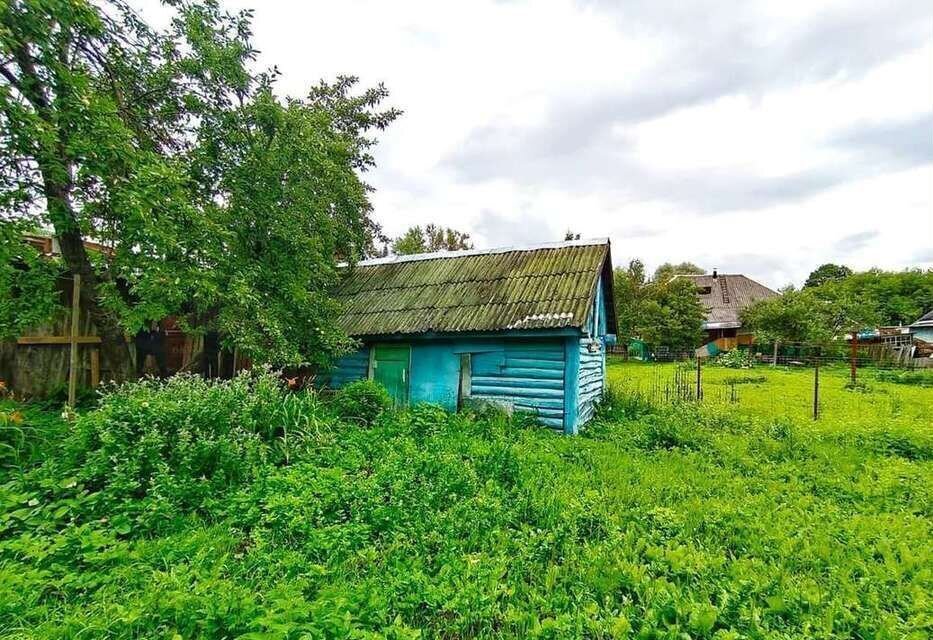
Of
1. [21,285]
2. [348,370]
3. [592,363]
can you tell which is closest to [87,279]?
[21,285]

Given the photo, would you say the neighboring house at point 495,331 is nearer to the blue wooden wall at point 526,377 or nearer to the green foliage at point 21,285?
the blue wooden wall at point 526,377

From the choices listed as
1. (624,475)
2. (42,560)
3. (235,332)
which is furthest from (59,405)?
(624,475)

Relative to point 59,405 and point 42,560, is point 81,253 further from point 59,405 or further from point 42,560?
point 42,560

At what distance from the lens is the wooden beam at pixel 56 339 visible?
22.0 ft

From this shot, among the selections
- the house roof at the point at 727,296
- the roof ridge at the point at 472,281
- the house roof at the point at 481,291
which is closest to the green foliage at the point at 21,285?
the house roof at the point at 481,291

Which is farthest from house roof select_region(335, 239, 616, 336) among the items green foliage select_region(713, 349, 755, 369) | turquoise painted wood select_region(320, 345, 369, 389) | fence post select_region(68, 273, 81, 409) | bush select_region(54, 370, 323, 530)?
green foliage select_region(713, 349, 755, 369)

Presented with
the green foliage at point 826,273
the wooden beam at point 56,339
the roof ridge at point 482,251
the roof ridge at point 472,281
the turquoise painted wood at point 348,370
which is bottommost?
the turquoise painted wood at point 348,370

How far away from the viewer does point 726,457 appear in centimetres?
639

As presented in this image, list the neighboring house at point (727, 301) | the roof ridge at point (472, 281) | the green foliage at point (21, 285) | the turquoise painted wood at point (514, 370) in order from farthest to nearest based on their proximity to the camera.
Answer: the neighboring house at point (727, 301) → the roof ridge at point (472, 281) → the turquoise painted wood at point (514, 370) → the green foliage at point (21, 285)

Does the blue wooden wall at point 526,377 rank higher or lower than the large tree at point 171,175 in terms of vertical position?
lower

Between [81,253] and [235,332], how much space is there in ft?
9.12

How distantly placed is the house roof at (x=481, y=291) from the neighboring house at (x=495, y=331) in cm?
3

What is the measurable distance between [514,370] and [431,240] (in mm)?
22184

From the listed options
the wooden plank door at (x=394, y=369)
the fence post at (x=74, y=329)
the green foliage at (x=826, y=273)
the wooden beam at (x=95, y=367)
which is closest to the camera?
the fence post at (x=74, y=329)
